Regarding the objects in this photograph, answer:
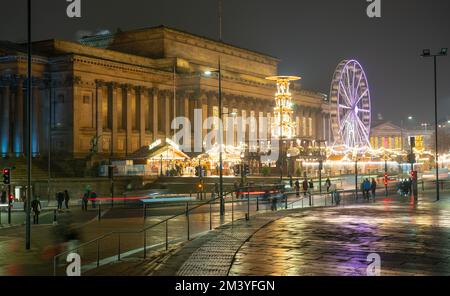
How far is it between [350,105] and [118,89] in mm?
30810

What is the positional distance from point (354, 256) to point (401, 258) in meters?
1.29

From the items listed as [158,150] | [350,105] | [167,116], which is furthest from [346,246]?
[167,116]

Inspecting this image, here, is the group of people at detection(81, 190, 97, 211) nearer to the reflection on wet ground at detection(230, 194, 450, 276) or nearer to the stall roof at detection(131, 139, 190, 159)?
the reflection on wet ground at detection(230, 194, 450, 276)

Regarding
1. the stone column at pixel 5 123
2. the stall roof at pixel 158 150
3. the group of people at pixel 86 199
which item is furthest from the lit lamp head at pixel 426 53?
the stone column at pixel 5 123

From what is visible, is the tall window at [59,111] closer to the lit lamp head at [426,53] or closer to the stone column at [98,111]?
the stone column at [98,111]

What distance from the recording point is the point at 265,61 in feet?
400

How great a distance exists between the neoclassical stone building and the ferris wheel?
16785mm

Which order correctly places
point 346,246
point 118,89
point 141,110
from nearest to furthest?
1. point 346,246
2. point 118,89
3. point 141,110

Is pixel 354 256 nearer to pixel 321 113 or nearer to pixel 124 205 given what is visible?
pixel 124 205

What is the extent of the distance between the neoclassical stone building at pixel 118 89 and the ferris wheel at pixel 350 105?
16.8 metres

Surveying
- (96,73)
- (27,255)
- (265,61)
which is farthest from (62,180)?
(265,61)

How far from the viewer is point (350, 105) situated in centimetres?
8069

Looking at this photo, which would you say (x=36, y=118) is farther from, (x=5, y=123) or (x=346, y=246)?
(x=346, y=246)
